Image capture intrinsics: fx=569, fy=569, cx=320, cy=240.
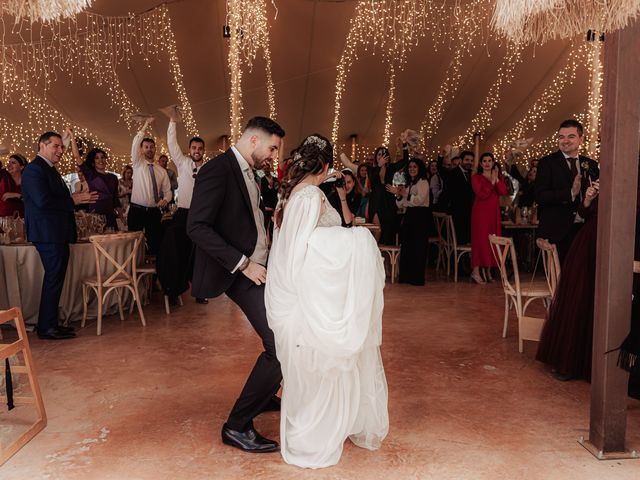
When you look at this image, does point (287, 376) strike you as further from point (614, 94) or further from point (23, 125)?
point (23, 125)

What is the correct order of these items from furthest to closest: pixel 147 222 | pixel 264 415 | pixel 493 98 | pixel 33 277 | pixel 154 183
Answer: pixel 493 98 < pixel 147 222 < pixel 154 183 < pixel 33 277 < pixel 264 415

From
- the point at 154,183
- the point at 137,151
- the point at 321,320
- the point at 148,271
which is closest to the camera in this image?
the point at 321,320

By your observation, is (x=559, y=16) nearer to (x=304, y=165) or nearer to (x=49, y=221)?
(x=304, y=165)

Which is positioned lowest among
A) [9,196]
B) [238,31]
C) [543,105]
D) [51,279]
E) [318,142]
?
[51,279]

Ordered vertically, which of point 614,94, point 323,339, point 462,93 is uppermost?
point 462,93

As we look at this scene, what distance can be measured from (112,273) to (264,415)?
9.16 ft

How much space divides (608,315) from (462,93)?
30.5ft

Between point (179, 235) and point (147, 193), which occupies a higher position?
point (147, 193)

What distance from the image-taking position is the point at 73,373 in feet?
12.3

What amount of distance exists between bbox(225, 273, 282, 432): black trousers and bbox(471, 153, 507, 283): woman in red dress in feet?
16.6

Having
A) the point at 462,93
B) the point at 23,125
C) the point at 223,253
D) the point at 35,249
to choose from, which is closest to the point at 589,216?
the point at 223,253

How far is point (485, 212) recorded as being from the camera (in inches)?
279

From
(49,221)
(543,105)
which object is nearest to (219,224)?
(49,221)

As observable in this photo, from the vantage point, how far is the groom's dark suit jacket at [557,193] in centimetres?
422
